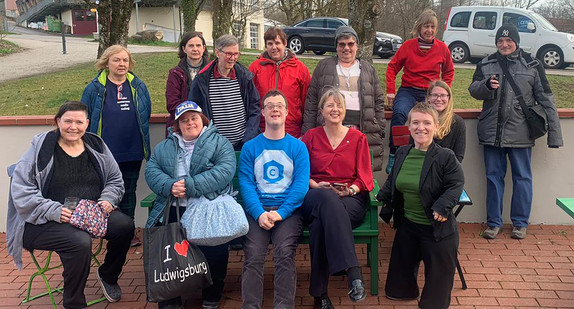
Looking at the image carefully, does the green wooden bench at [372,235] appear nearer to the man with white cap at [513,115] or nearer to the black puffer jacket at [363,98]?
the black puffer jacket at [363,98]

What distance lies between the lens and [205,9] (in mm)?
37406

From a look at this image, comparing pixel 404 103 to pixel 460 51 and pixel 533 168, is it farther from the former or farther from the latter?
pixel 460 51

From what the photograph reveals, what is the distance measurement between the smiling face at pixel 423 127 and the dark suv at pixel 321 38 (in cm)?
1436

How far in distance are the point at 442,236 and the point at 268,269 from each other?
61.5 inches

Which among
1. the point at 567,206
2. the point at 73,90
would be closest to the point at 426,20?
the point at 567,206

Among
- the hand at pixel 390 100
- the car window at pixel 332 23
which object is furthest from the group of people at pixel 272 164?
the car window at pixel 332 23

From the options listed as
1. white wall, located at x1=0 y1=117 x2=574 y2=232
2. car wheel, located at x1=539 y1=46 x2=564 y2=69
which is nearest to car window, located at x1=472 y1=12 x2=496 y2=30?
car wheel, located at x1=539 y1=46 x2=564 y2=69

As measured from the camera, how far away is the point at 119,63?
15.0 ft

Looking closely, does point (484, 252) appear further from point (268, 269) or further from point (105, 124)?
point (105, 124)

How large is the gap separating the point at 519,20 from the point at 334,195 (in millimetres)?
12793

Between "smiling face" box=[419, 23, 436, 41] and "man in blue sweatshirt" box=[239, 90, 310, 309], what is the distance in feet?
6.28

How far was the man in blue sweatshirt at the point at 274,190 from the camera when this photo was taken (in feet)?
12.5

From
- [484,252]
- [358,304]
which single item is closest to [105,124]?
[358,304]

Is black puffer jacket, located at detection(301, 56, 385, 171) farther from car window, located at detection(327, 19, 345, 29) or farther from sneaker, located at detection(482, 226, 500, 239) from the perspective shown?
car window, located at detection(327, 19, 345, 29)
